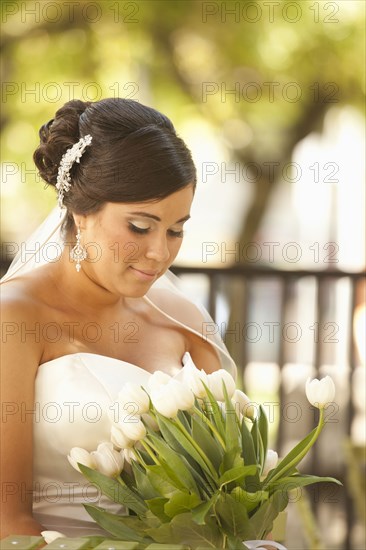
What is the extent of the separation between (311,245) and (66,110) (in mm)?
4614

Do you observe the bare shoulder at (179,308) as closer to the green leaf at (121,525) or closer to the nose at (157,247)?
the nose at (157,247)

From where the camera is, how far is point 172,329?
2.41m

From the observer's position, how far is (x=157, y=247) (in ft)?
6.75

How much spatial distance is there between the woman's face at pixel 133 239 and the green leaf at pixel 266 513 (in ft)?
2.15

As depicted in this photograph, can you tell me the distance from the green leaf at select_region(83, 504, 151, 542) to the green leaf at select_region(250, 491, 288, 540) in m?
0.20

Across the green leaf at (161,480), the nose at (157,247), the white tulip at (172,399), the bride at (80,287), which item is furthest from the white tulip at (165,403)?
the nose at (157,247)

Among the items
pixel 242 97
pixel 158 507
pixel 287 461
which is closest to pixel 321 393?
pixel 287 461

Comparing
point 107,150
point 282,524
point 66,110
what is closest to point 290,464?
point 282,524

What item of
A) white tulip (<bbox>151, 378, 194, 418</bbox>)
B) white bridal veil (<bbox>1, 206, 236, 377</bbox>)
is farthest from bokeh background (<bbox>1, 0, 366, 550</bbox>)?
white tulip (<bbox>151, 378, 194, 418</bbox>)

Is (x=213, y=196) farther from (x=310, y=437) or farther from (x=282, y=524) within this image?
(x=310, y=437)

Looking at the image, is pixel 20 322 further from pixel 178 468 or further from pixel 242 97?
pixel 242 97

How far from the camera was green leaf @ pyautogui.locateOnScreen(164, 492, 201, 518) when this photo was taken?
1.57 meters

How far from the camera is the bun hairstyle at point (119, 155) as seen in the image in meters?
2.03

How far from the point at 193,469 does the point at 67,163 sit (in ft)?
2.80
